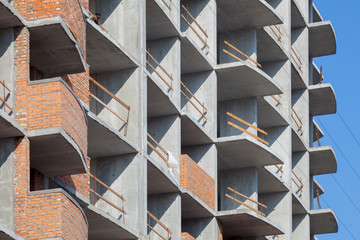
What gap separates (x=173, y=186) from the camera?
41.8 meters

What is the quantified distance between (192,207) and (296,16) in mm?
18376

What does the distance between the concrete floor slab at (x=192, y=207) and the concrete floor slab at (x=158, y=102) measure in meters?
2.79

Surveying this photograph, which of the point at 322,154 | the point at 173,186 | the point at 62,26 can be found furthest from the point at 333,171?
the point at 62,26

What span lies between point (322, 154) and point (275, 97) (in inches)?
203

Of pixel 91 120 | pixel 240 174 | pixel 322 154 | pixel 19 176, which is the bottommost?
pixel 19 176

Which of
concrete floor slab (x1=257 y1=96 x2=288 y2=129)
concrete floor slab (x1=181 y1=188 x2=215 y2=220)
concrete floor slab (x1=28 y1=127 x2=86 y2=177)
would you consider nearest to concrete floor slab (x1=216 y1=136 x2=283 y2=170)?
concrete floor slab (x1=181 y1=188 x2=215 y2=220)

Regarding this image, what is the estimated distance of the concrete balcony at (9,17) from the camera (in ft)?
96.6

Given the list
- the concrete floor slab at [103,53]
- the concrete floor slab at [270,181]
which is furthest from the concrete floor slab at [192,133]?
the concrete floor slab at [270,181]

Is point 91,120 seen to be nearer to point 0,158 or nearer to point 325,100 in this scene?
point 0,158

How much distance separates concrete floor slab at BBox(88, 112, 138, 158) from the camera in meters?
35.8

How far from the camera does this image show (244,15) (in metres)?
51.3

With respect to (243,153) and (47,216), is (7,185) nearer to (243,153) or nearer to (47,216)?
(47,216)

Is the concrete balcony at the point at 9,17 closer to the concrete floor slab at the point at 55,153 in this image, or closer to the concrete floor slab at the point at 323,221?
the concrete floor slab at the point at 55,153

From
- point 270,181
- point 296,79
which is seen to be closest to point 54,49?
point 270,181
